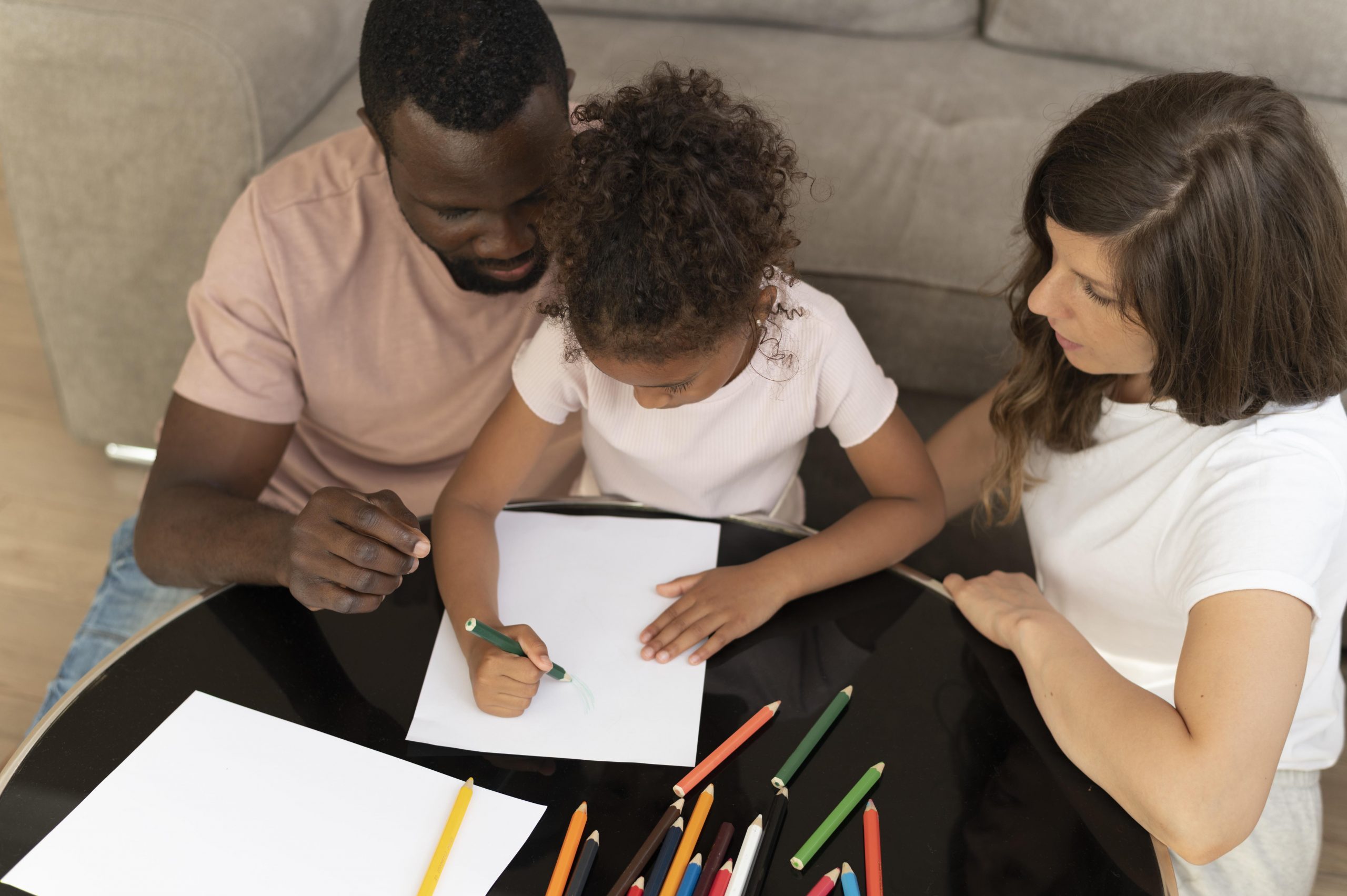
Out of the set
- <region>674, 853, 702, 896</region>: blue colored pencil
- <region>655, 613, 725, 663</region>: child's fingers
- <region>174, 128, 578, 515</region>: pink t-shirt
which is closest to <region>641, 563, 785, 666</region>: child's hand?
<region>655, 613, 725, 663</region>: child's fingers

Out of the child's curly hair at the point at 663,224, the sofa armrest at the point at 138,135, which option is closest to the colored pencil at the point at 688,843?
the child's curly hair at the point at 663,224

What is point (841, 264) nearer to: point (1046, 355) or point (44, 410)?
point (1046, 355)

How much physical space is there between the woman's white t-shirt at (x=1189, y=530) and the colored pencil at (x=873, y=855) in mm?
334

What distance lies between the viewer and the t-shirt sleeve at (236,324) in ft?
4.01

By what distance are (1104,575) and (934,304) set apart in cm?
63

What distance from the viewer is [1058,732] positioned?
0.87m

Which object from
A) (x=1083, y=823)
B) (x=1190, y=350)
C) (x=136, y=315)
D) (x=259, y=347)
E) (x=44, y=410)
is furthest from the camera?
A: (x=44, y=410)

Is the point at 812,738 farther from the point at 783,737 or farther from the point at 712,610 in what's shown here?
the point at 712,610

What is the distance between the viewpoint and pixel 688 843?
0.77 meters

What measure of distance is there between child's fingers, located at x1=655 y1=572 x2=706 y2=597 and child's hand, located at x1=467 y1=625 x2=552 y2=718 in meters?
0.14

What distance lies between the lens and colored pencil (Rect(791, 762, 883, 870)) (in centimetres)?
77

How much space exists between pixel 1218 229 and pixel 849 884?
59cm

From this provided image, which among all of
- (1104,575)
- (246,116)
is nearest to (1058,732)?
(1104,575)

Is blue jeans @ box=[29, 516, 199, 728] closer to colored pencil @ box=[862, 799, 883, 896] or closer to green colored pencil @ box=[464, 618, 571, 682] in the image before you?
green colored pencil @ box=[464, 618, 571, 682]
